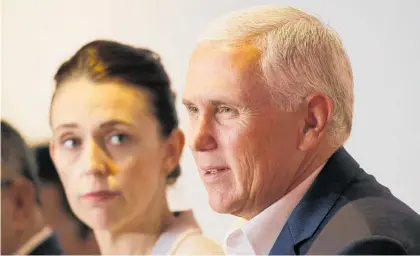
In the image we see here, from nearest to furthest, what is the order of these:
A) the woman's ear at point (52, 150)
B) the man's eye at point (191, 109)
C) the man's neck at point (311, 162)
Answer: the man's neck at point (311, 162) → the man's eye at point (191, 109) → the woman's ear at point (52, 150)

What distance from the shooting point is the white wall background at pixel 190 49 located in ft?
4.66

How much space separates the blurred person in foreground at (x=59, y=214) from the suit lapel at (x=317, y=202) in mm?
565

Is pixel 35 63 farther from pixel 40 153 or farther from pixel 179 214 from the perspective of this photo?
pixel 179 214

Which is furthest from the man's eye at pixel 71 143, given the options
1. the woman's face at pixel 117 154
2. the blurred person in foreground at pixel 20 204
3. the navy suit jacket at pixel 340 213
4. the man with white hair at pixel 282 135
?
the navy suit jacket at pixel 340 213

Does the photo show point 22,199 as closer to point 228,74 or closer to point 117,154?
point 117,154

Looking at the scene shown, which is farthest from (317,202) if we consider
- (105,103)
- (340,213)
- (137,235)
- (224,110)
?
(105,103)

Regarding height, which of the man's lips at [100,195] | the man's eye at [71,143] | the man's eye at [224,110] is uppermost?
the man's eye at [224,110]

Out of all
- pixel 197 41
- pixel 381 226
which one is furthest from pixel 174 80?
pixel 381 226

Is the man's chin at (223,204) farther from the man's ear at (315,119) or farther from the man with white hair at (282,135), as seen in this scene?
the man's ear at (315,119)

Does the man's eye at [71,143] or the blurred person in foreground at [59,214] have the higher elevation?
the man's eye at [71,143]

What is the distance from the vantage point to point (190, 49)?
158 centimetres

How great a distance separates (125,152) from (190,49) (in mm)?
310

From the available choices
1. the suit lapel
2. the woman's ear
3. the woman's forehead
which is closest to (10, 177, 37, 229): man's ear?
the woman's ear

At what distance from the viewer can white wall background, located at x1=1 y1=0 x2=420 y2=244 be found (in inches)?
55.9
